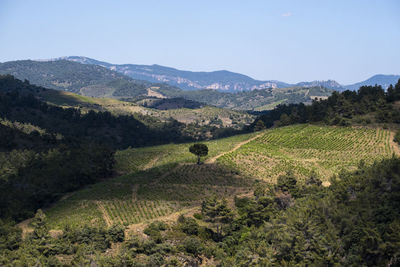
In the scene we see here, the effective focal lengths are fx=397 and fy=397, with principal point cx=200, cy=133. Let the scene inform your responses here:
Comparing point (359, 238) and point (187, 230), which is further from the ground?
point (359, 238)

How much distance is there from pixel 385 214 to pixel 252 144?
70.1 meters

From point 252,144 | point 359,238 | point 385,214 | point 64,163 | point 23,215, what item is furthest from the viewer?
point 252,144

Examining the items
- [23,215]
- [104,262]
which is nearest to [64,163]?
[23,215]

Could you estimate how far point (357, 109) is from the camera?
136 metres

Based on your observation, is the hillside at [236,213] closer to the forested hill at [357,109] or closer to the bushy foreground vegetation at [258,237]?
the bushy foreground vegetation at [258,237]

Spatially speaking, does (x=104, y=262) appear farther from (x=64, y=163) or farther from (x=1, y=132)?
(x=1, y=132)

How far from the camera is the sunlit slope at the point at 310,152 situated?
309ft

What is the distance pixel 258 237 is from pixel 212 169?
45139mm

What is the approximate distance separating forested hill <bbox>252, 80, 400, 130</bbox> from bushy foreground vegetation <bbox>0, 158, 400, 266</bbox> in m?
67.3

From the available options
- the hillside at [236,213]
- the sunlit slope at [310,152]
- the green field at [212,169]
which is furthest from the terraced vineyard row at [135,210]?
the sunlit slope at [310,152]

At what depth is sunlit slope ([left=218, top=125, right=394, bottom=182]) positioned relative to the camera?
94.1 m

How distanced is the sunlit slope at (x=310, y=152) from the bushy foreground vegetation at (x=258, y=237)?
100 feet

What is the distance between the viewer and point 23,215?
7888 centimetres

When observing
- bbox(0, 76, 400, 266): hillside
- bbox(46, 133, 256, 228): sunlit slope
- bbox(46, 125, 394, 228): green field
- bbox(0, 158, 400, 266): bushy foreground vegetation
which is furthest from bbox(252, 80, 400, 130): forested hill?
bbox(0, 158, 400, 266): bushy foreground vegetation
